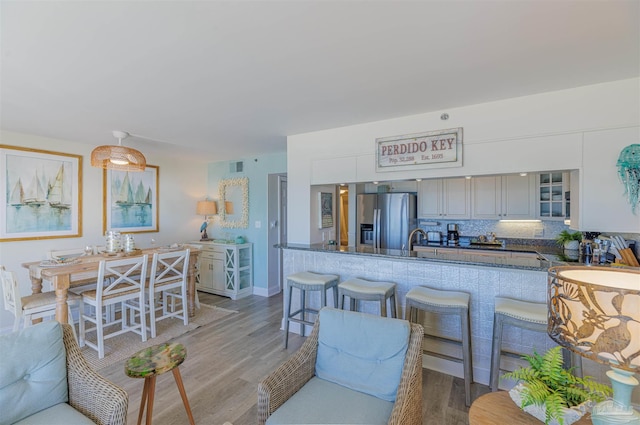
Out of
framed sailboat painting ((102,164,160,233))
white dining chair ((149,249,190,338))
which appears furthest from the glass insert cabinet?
framed sailboat painting ((102,164,160,233))

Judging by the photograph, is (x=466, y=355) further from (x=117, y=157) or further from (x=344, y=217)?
(x=344, y=217)

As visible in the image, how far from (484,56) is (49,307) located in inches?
172

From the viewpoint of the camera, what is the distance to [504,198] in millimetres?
4316

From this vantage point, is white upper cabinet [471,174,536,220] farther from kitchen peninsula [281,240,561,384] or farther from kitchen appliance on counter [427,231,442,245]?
kitchen peninsula [281,240,561,384]

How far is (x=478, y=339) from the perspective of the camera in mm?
2469

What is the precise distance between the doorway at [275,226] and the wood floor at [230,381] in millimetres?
1307

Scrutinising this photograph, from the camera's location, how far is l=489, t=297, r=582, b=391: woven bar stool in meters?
1.92

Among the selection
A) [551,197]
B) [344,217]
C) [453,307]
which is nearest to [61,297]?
[453,307]

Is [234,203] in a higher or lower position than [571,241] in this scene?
higher

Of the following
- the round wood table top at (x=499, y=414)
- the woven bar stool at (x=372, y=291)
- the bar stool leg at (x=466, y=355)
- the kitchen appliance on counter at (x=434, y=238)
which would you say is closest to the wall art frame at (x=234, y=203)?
the woven bar stool at (x=372, y=291)

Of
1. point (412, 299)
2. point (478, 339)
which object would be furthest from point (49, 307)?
point (478, 339)

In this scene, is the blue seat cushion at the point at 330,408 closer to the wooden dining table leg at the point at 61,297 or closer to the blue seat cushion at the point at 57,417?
the blue seat cushion at the point at 57,417

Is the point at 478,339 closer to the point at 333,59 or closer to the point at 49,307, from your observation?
the point at 333,59

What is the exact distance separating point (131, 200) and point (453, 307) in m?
4.70
